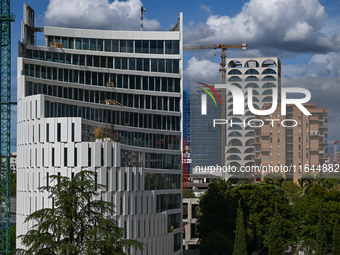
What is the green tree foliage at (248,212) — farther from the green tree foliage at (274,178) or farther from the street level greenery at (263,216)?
the green tree foliage at (274,178)

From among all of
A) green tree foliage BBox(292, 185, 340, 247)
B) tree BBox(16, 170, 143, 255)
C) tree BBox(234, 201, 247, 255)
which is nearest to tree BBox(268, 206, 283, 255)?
tree BBox(234, 201, 247, 255)

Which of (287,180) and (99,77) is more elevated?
(99,77)

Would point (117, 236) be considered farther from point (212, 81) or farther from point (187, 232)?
point (212, 81)

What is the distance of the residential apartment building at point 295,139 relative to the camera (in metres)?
109

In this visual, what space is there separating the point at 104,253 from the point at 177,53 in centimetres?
4649

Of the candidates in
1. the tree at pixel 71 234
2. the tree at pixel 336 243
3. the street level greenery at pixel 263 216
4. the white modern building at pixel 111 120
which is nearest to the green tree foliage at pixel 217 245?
the street level greenery at pixel 263 216

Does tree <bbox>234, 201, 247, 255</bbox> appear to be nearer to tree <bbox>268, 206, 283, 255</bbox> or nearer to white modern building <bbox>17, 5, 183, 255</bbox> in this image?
tree <bbox>268, 206, 283, 255</bbox>

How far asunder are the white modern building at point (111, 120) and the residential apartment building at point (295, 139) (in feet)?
145

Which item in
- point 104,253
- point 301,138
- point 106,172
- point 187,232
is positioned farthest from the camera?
point 301,138

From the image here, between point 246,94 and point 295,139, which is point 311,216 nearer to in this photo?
point 295,139

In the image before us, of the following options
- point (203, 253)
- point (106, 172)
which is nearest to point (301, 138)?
point (203, 253)

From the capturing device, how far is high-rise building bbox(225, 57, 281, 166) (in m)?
121

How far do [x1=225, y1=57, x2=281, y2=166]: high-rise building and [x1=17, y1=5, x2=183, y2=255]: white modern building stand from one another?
121 ft

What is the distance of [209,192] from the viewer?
8006cm
